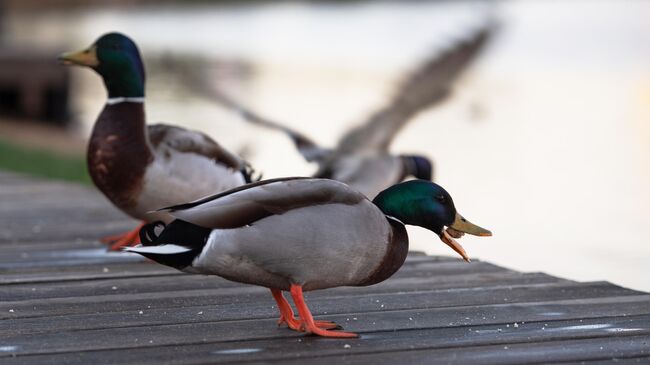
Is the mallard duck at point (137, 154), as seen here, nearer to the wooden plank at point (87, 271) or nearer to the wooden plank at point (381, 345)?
the wooden plank at point (87, 271)

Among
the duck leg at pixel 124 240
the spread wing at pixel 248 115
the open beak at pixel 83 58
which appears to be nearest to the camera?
the duck leg at pixel 124 240

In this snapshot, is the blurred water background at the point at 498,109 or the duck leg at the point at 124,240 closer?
the duck leg at the point at 124,240

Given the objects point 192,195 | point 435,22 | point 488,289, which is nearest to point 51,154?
point 192,195

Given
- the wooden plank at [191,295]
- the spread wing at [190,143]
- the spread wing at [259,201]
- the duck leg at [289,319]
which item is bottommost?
the wooden plank at [191,295]

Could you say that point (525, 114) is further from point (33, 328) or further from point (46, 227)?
point (33, 328)

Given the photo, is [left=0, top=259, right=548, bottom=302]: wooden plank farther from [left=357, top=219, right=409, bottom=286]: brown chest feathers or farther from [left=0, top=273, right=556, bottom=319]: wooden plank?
[left=357, top=219, right=409, bottom=286]: brown chest feathers

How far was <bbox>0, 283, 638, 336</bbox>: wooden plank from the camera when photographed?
12.8 ft

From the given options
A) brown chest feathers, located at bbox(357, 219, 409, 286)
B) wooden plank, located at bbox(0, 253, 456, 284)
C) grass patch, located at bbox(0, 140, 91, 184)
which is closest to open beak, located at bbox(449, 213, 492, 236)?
brown chest feathers, located at bbox(357, 219, 409, 286)

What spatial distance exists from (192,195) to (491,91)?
559 inches

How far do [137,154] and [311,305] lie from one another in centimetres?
144

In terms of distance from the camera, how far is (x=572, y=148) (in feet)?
46.5

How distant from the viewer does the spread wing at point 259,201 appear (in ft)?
11.5

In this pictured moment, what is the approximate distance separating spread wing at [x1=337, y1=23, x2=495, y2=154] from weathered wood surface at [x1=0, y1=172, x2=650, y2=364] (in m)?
1.02

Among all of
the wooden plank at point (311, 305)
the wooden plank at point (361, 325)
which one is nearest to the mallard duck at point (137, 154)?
the wooden plank at point (311, 305)
